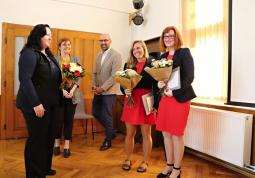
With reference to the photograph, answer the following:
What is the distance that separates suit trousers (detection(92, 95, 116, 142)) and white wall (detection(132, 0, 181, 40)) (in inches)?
58.9

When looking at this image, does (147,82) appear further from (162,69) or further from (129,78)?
(162,69)

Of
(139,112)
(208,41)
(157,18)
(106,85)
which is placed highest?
(157,18)

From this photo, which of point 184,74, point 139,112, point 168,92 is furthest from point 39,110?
point 184,74

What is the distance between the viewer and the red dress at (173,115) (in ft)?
6.99

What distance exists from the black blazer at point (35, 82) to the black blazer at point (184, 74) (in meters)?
1.11

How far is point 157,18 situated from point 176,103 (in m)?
2.44

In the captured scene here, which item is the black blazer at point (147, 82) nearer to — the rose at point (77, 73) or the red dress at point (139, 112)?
the red dress at point (139, 112)

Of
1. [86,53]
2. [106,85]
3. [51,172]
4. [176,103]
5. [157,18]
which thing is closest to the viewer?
[176,103]

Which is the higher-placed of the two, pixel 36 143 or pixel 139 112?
pixel 139 112

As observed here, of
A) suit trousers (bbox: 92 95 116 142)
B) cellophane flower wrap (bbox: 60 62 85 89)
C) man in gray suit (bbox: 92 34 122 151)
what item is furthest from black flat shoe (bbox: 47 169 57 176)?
suit trousers (bbox: 92 95 116 142)

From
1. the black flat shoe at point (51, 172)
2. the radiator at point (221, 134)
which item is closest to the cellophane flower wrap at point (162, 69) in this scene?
the radiator at point (221, 134)

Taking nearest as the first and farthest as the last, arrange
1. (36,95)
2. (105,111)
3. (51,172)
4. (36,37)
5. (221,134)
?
1. (36,95)
2. (36,37)
3. (51,172)
4. (221,134)
5. (105,111)

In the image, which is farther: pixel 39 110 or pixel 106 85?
pixel 106 85

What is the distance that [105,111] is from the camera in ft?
11.7
